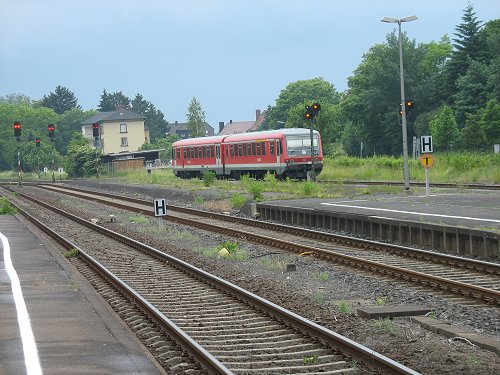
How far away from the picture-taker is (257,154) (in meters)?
50.8

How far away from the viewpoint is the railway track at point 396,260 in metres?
13.3

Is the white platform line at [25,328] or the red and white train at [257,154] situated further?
the red and white train at [257,154]

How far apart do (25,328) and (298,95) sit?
149976mm

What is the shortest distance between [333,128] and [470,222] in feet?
254

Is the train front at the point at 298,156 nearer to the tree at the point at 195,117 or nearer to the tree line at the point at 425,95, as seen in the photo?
the tree line at the point at 425,95

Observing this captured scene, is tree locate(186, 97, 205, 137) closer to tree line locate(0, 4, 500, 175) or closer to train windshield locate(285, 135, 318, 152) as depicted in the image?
tree line locate(0, 4, 500, 175)

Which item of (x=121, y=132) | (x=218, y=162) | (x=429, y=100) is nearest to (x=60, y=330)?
(x=218, y=162)

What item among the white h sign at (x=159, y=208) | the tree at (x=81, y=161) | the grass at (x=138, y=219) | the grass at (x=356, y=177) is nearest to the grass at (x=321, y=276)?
the white h sign at (x=159, y=208)

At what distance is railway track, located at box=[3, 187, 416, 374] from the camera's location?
28.2 feet

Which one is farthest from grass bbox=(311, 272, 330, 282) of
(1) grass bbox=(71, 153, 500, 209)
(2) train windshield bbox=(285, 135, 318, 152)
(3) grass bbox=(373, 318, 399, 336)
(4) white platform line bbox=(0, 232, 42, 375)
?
(2) train windshield bbox=(285, 135, 318, 152)

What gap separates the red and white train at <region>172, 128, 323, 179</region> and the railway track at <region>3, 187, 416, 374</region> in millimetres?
29889

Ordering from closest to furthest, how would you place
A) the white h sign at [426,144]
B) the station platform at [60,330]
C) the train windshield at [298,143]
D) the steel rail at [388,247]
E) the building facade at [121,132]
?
the station platform at [60,330]
the steel rail at [388,247]
the white h sign at [426,144]
the train windshield at [298,143]
the building facade at [121,132]

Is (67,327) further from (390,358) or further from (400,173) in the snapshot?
(400,173)

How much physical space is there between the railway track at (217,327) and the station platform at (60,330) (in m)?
0.34
